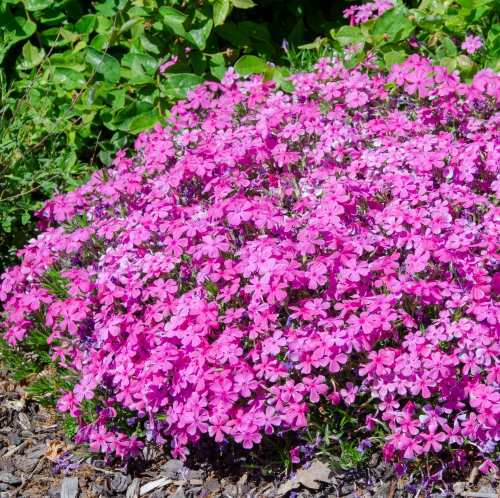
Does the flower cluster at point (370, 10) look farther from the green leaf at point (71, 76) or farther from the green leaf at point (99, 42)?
the green leaf at point (71, 76)

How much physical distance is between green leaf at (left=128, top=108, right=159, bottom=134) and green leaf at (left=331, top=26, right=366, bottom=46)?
1316 millimetres

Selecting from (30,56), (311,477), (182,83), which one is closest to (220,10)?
(182,83)

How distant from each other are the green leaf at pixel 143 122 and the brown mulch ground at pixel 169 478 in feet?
6.41

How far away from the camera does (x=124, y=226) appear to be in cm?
333

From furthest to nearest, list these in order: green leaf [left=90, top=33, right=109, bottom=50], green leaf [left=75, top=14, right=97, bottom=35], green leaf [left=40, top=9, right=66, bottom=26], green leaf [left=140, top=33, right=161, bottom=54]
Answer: green leaf [left=40, top=9, right=66, bottom=26] < green leaf [left=75, top=14, right=97, bottom=35] < green leaf [left=90, top=33, right=109, bottom=50] < green leaf [left=140, top=33, right=161, bottom=54]

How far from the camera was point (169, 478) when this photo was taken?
3057 mm

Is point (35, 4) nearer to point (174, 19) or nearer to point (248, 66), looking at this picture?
point (174, 19)

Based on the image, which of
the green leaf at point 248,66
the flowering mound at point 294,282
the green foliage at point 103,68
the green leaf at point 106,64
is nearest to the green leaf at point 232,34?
the green foliage at point 103,68

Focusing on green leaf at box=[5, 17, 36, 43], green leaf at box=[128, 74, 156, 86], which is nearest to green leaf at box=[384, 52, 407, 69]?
green leaf at box=[128, 74, 156, 86]

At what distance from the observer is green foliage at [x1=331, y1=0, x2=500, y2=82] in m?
4.10

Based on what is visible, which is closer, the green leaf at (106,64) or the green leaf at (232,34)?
the green leaf at (106,64)

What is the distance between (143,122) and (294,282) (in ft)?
7.00

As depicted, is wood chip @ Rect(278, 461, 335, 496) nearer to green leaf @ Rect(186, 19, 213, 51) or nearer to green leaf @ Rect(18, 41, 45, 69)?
green leaf @ Rect(186, 19, 213, 51)

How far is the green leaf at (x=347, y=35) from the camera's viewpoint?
14.4 feet
